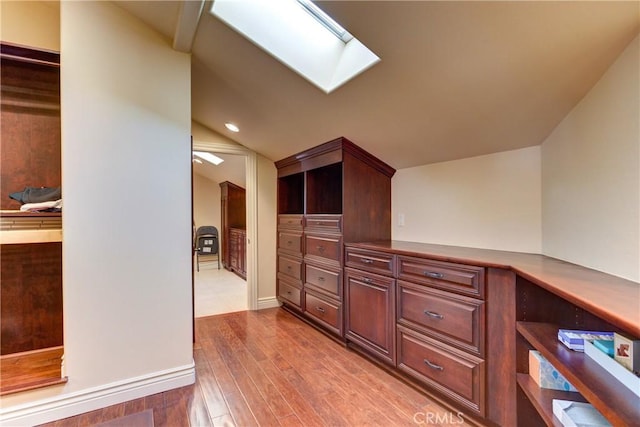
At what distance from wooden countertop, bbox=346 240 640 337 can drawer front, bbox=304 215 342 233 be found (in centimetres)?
98

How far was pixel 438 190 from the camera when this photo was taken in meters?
2.51

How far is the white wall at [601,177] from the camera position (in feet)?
3.88

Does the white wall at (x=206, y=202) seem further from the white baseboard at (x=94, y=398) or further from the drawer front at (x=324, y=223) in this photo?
the white baseboard at (x=94, y=398)

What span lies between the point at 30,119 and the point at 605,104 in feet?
11.3

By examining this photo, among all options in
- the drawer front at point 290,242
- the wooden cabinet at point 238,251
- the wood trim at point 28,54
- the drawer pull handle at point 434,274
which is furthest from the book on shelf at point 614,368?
the wooden cabinet at point 238,251

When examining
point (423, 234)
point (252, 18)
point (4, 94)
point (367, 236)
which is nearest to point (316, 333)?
point (367, 236)

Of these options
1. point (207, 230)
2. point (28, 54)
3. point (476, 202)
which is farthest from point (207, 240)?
point (476, 202)

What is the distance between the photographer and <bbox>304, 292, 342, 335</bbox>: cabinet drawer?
2.69m

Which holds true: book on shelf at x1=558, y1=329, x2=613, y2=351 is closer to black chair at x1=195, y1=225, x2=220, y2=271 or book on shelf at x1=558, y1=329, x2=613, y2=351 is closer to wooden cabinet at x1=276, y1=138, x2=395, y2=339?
wooden cabinet at x1=276, y1=138, x2=395, y2=339

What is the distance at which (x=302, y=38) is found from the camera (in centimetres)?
200

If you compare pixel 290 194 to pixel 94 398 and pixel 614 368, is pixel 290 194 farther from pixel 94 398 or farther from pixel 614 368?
pixel 614 368

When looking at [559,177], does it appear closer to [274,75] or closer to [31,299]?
[274,75]

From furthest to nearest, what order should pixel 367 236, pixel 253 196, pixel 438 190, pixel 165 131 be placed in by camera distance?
pixel 253 196 → pixel 367 236 → pixel 438 190 → pixel 165 131

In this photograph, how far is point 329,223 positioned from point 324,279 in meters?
0.56
